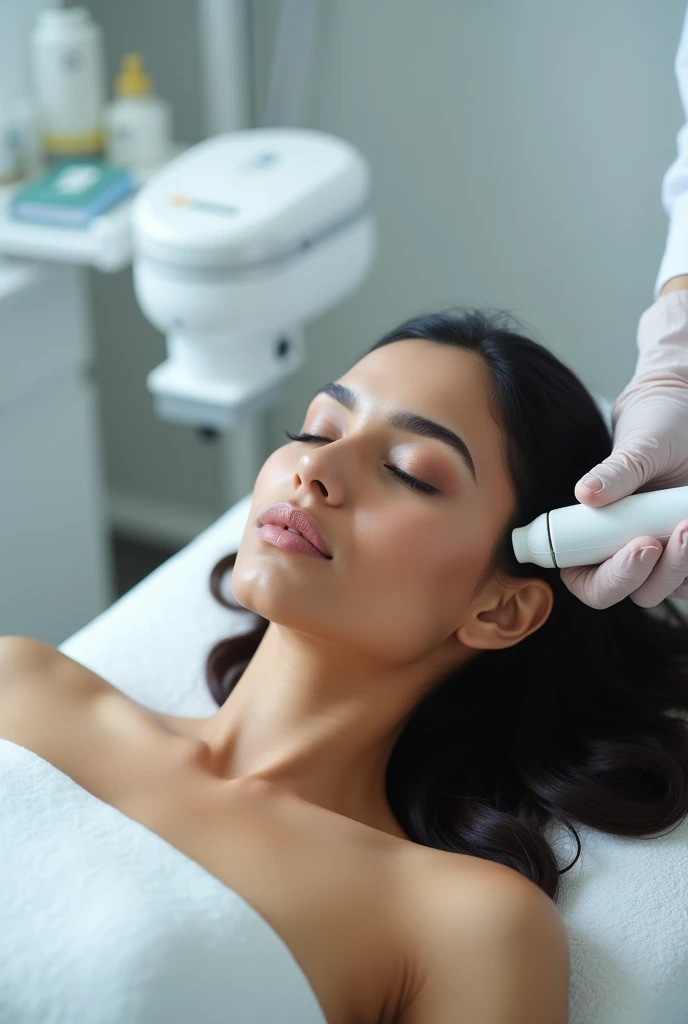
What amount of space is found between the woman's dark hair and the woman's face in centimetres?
4

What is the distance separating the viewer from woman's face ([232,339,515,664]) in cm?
117

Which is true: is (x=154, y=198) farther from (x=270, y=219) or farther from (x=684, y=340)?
(x=684, y=340)

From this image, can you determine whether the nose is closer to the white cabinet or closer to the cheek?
the cheek

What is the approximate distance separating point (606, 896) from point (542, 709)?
0.81ft

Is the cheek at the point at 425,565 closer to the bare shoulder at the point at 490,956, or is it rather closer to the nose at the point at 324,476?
the nose at the point at 324,476

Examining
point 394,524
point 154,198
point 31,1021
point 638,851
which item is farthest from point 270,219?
point 31,1021

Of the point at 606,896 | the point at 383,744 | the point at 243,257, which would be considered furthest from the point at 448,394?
the point at 243,257

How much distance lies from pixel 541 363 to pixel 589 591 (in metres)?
0.28

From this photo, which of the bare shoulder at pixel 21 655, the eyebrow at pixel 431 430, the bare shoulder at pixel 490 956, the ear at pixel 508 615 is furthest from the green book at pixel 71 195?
the bare shoulder at pixel 490 956

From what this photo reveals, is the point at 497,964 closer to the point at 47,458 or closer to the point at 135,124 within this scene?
the point at 47,458

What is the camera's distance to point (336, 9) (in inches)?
94.9

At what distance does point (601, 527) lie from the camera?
116cm

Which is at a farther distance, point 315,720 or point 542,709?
point 542,709

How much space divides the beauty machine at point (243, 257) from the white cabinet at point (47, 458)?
0.92 feet
